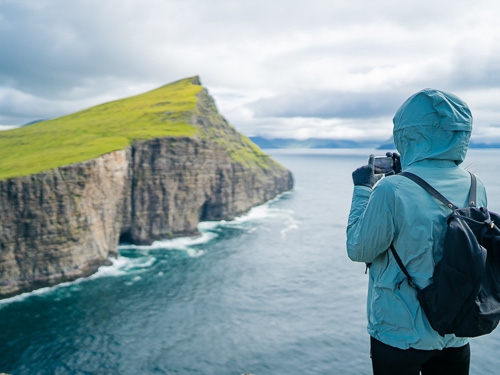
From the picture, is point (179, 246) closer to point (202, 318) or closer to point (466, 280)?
point (202, 318)

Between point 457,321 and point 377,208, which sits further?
point 377,208

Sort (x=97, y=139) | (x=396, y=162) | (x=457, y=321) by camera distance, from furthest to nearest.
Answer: (x=97, y=139)
(x=396, y=162)
(x=457, y=321)

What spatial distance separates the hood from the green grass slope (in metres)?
57.3

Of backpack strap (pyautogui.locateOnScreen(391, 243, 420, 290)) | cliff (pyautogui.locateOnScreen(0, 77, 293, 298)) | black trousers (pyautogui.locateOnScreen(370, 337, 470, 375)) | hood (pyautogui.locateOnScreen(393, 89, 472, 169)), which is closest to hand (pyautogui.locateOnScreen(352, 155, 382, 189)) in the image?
hood (pyautogui.locateOnScreen(393, 89, 472, 169))

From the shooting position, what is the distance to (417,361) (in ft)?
14.7

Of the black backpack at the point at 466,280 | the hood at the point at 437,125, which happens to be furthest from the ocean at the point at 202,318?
the hood at the point at 437,125

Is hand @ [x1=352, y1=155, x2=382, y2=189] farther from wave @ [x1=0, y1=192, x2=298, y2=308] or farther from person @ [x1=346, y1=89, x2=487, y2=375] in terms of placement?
wave @ [x1=0, y1=192, x2=298, y2=308]

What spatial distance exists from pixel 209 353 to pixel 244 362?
3516 millimetres

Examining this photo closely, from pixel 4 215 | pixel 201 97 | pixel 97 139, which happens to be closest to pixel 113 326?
pixel 4 215

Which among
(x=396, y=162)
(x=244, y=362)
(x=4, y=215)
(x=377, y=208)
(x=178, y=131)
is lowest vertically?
(x=244, y=362)

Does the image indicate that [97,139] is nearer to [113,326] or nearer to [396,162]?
[113,326]

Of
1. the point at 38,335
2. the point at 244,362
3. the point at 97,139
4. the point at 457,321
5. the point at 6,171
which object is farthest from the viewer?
the point at 97,139

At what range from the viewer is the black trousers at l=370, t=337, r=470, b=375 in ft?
14.7

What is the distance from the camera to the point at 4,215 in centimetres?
4906
